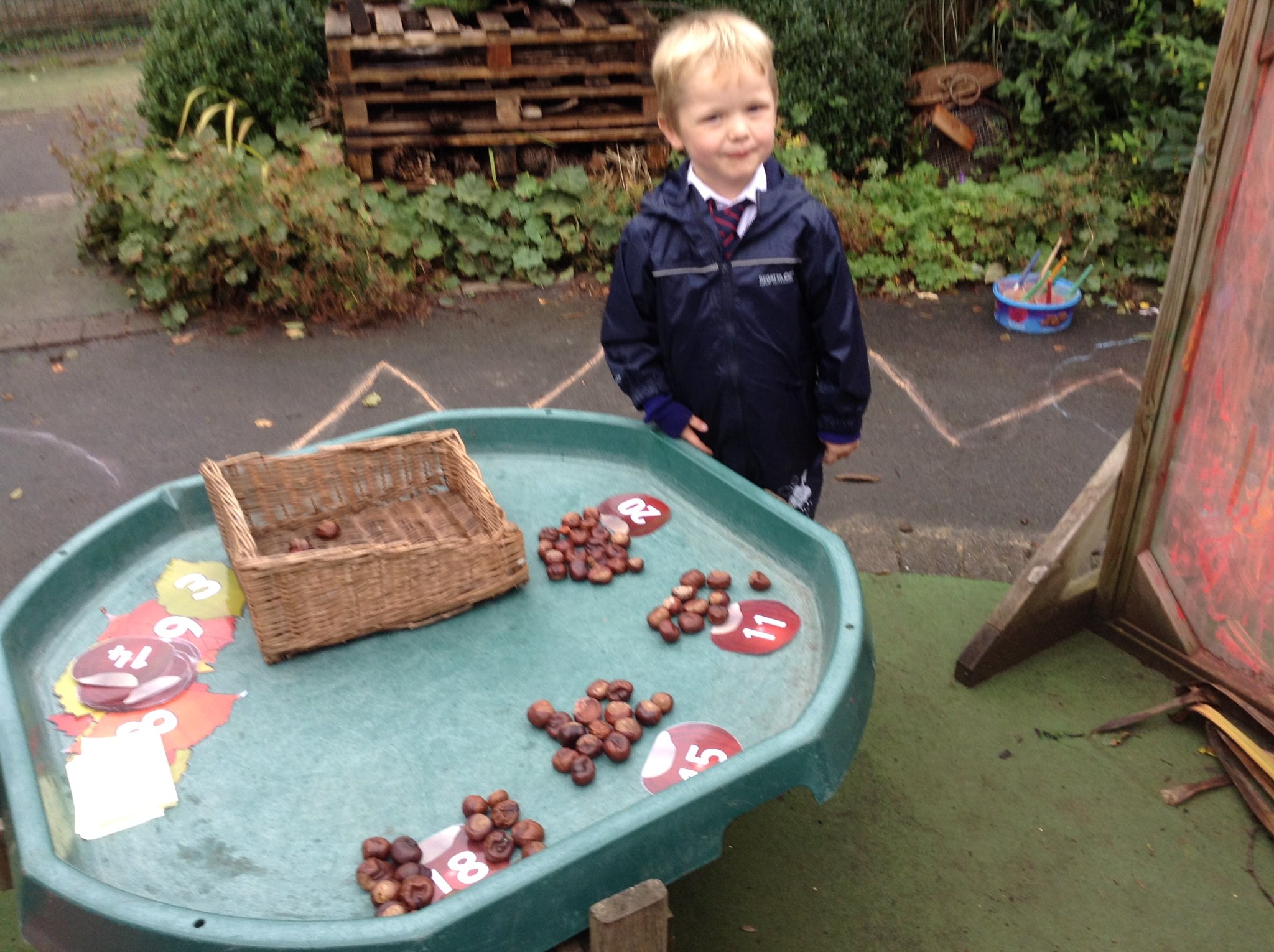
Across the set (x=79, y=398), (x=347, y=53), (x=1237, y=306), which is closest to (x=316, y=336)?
(x=79, y=398)

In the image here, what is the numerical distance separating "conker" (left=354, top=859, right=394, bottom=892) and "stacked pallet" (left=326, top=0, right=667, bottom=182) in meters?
4.41

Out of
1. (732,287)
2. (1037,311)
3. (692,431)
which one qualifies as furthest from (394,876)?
(1037,311)

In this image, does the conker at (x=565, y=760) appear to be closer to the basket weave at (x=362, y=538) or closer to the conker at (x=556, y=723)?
the conker at (x=556, y=723)

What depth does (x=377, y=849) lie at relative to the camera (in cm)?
160

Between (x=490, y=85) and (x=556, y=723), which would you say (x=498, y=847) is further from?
(x=490, y=85)

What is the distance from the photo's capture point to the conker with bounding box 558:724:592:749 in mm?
1791

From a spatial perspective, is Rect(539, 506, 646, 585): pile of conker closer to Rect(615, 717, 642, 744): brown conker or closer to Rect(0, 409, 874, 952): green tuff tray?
Rect(0, 409, 874, 952): green tuff tray

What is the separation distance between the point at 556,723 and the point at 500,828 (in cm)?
22

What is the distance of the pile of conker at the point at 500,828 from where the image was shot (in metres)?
1.60

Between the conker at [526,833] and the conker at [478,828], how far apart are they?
0.12 feet

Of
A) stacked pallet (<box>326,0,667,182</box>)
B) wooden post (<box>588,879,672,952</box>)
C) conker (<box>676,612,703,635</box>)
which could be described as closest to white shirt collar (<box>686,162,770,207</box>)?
conker (<box>676,612,703,635</box>)

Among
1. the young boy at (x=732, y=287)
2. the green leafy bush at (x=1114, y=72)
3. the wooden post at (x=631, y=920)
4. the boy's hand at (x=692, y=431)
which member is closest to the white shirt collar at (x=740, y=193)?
the young boy at (x=732, y=287)

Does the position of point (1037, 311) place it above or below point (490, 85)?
below

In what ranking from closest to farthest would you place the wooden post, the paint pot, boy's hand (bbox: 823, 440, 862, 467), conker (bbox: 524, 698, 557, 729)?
the wooden post, conker (bbox: 524, 698, 557, 729), boy's hand (bbox: 823, 440, 862, 467), the paint pot
